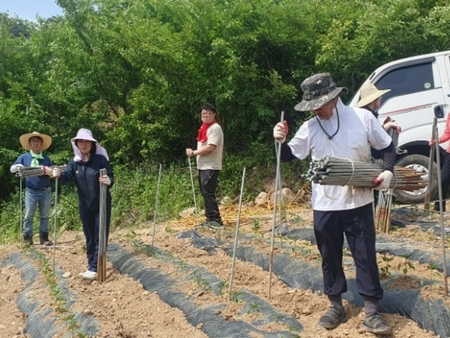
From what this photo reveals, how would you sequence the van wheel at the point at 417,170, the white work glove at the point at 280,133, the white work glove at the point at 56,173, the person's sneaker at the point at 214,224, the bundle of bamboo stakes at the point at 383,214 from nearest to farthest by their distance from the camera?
the white work glove at the point at 280,133 < the white work glove at the point at 56,173 < the bundle of bamboo stakes at the point at 383,214 < the person's sneaker at the point at 214,224 < the van wheel at the point at 417,170

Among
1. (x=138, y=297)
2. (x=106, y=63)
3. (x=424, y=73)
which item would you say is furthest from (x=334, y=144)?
(x=106, y=63)

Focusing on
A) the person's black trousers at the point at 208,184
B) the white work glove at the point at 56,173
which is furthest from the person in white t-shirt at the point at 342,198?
the person's black trousers at the point at 208,184

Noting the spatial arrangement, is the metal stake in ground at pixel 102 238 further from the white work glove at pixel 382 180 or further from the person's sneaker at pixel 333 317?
the white work glove at pixel 382 180

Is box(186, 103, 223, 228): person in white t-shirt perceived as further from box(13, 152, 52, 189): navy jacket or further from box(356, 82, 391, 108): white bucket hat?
box(13, 152, 52, 189): navy jacket

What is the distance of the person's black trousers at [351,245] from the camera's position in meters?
3.47

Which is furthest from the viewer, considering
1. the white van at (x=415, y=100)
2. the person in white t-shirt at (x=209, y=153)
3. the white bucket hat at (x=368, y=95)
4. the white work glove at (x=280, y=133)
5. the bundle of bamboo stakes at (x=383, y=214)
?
the white van at (x=415, y=100)

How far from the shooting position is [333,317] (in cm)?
357

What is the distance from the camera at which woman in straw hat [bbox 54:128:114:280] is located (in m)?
5.45

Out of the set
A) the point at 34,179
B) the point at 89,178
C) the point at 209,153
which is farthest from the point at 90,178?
the point at 34,179

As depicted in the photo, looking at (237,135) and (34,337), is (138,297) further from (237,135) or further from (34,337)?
(237,135)

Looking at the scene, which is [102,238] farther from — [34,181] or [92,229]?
[34,181]

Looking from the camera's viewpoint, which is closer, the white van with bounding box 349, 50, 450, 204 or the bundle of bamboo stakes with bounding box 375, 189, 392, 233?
the bundle of bamboo stakes with bounding box 375, 189, 392, 233

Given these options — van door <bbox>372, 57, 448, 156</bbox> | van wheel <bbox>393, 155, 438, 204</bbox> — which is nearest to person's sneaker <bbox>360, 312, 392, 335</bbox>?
van wheel <bbox>393, 155, 438, 204</bbox>

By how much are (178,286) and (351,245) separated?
172cm
